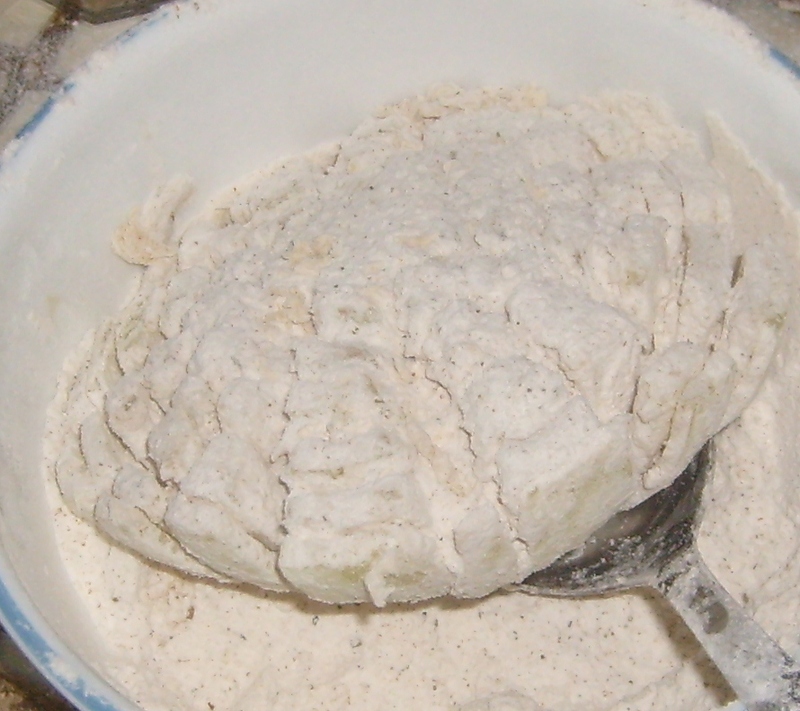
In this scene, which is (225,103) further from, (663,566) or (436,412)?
(663,566)

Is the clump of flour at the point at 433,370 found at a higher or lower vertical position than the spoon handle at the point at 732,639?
higher

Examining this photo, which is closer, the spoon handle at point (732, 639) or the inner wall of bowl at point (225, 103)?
the spoon handle at point (732, 639)

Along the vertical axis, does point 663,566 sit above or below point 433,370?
below

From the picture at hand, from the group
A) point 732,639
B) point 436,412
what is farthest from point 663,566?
point 436,412

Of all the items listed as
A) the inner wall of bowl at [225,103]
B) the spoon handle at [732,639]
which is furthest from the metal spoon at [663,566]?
the inner wall of bowl at [225,103]

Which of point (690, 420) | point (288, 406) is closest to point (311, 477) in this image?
point (288, 406)

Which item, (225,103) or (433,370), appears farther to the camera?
(225,103)

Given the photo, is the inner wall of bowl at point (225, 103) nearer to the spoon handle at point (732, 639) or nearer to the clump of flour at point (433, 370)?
the clump of flour at point (433, 370)
